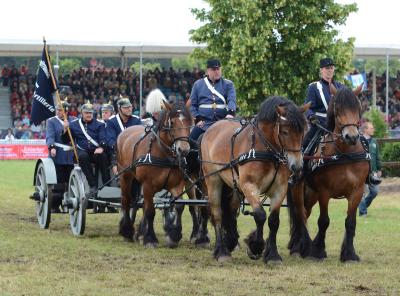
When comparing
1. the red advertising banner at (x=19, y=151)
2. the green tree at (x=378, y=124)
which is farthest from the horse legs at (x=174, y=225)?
the red advertising banner at (x=19, y=151)

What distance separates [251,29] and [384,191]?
28.4 feet

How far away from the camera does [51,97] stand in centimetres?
1507

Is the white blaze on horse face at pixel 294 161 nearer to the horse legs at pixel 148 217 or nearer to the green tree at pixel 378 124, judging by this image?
the horse legs at pixel 148 217

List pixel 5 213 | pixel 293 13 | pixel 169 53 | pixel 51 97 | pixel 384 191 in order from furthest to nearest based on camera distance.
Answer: pixel 169 53
pixel 293 13
pixel 384 191
pixel 5 213
pixel 51 97

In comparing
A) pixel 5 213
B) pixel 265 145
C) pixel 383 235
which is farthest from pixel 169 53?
pixel 265 145

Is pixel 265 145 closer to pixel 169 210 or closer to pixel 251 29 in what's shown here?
pixel 169 210

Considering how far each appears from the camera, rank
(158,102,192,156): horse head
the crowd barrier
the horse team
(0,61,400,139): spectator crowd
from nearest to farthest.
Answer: the horse team, (158,102,192,156): horse head, the crowd barrier, (0,61,400,139): spectator crowd

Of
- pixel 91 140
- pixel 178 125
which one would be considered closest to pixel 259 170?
pixel 178 125

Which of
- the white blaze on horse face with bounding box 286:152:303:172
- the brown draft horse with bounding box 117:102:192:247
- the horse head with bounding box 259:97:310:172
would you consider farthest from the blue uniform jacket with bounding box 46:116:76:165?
the white blaze on horse face with bounding box 286:152:303:172

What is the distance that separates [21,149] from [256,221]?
32.5 metres

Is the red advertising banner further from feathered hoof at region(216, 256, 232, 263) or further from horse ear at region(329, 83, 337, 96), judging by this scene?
horse ear at region(329, 83, 337, 96)

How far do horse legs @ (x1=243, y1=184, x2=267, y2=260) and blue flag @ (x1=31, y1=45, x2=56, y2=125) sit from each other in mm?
5640

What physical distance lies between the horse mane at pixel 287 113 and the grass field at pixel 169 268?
163cm

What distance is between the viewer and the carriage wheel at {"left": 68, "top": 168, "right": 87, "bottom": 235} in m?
13.4
